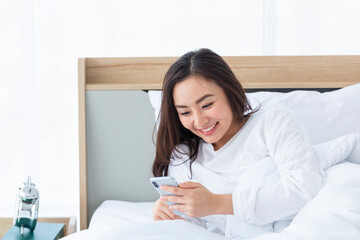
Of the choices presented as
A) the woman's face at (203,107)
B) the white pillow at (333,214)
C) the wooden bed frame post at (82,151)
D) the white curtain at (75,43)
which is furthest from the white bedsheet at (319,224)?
the white curtain at (75,43)

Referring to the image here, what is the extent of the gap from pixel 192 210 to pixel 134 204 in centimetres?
67

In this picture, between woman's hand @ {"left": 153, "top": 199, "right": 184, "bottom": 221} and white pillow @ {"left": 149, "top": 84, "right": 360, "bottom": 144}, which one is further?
white pillow @ {"left": 149, "top": 84, "right": 360, "bottom": 144}

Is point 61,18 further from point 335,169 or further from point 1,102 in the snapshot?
point 335,169

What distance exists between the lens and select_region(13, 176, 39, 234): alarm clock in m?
1.62

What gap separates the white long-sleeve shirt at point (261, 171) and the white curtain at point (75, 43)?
28.0 inches

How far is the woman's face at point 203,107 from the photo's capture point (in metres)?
1.38

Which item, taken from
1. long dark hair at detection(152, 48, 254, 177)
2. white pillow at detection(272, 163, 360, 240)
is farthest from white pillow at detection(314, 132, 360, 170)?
long dark hair at detection(152, 48, 254, 177)

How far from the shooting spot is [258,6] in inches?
83.4

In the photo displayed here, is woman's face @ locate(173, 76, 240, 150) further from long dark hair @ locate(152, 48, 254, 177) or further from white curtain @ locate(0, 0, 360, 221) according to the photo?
white curtain @ locate(0, 0, 360, 221)

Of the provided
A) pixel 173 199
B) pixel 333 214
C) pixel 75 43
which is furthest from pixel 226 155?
pixel 75 43

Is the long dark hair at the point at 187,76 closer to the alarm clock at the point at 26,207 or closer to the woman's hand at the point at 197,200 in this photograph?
the woman's hand at the point at 197,200

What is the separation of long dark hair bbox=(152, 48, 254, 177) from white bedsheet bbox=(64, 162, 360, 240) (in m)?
0.34

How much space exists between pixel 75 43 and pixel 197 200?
1114 millimetres

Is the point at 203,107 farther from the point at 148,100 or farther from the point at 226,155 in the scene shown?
the point at 148,100
